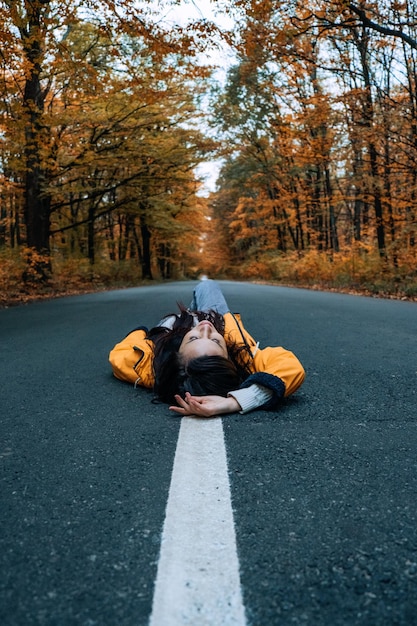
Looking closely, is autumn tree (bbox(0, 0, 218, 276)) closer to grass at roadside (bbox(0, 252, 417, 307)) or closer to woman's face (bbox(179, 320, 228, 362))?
grass at roadside (bbox(0, 252, 417, 307))

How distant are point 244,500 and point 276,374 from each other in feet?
4.04

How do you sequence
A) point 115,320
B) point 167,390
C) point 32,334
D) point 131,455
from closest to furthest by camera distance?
point 131,455 < point 167,390 < point 32,334 < point 115,320

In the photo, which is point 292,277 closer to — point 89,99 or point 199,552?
point 89,99

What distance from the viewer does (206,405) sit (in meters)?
2.54

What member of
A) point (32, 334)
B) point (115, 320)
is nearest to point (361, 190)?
point (115, 320)

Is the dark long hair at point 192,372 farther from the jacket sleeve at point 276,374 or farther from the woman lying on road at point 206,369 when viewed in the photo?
the jacket sleeve at point 276,374

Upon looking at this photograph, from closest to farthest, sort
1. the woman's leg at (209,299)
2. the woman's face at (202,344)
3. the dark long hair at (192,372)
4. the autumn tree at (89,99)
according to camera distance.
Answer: the dark long hair at (192,372), the woman's face at (202,344), the woman's leg at (209,299), the autumn tree at (89,99)

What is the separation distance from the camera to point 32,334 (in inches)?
234

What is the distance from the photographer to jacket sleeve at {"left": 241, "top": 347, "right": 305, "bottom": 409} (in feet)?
8.59

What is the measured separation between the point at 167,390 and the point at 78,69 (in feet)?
30.6

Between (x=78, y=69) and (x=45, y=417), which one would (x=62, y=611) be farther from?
(x=78, y=69)

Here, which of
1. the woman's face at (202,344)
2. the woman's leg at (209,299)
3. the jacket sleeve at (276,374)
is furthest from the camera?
the woman's leg at (209,299)

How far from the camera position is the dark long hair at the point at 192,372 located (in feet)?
9.16

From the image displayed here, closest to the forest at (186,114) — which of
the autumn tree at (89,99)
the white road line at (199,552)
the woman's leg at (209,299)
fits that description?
the autumn tree at (89,99)
